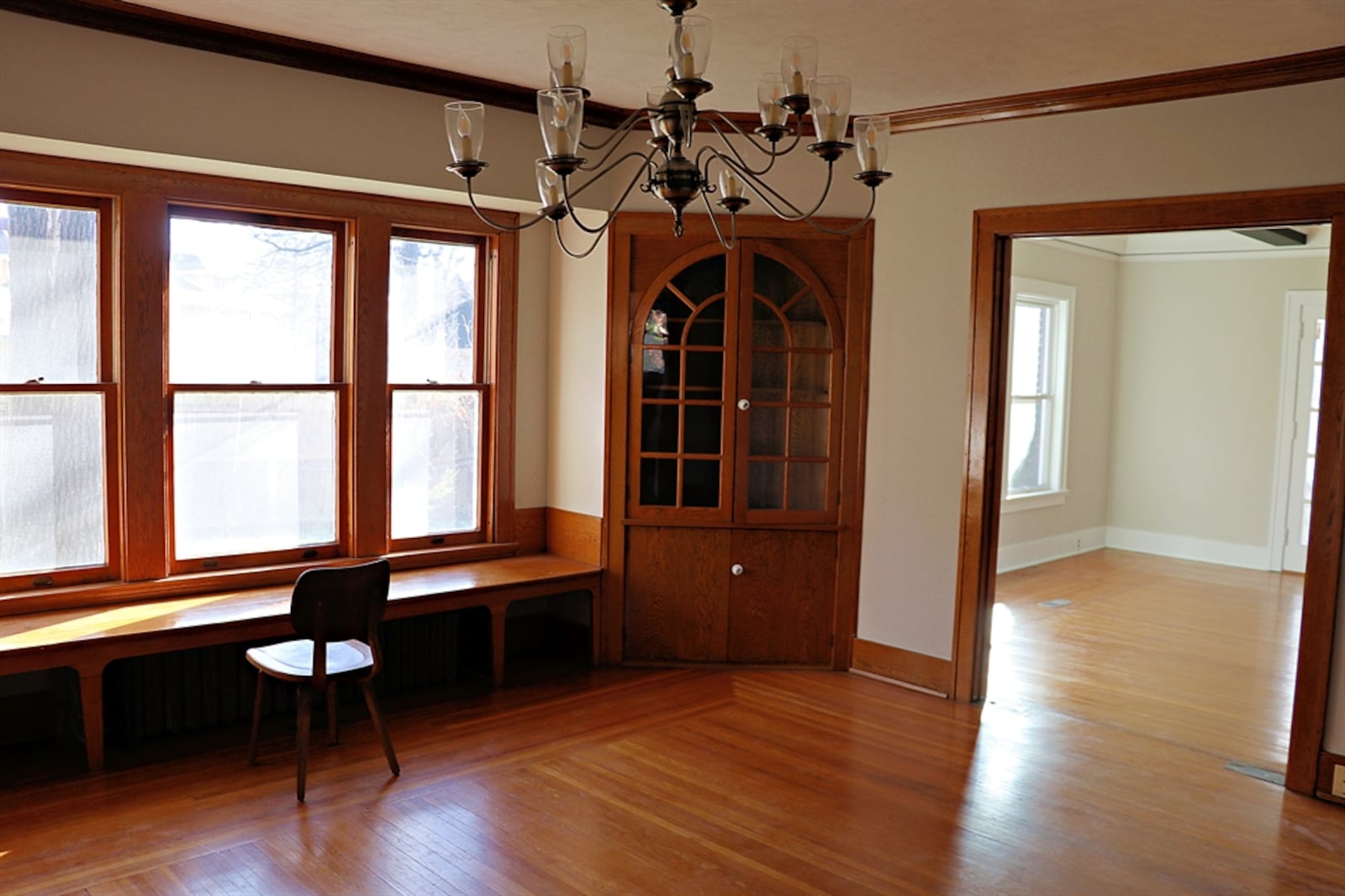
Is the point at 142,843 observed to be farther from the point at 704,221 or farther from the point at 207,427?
the point at 704,221

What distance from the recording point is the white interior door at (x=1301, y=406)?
783cm

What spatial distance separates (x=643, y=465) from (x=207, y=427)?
198 centimetres

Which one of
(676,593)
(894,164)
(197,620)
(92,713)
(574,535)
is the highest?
(894,164)

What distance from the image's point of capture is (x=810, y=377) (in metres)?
5.11

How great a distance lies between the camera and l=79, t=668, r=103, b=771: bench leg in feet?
12.1

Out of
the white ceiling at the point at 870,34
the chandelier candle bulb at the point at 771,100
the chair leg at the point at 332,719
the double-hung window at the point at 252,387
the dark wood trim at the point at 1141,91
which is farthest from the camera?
the double-hung window at the point at 252,387

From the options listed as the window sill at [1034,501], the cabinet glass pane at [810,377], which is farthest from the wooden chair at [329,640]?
the window sill at [1034,501]

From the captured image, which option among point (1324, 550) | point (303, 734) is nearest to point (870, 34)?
point (1324, 550)

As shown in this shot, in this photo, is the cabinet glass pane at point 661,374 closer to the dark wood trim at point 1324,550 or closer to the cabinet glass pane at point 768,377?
the cabinet glass pane at point 768,377

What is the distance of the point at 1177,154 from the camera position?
405 cm

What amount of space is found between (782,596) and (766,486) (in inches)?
21.6

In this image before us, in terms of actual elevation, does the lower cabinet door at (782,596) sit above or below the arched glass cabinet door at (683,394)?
below

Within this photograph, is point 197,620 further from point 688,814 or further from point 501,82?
point 501,82

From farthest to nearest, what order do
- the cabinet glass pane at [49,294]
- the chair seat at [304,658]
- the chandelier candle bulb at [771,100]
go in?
the cabinet glass pane at [49,294] < the chair seat at [304,658] < the chandelier candle bulb at [771,100]
